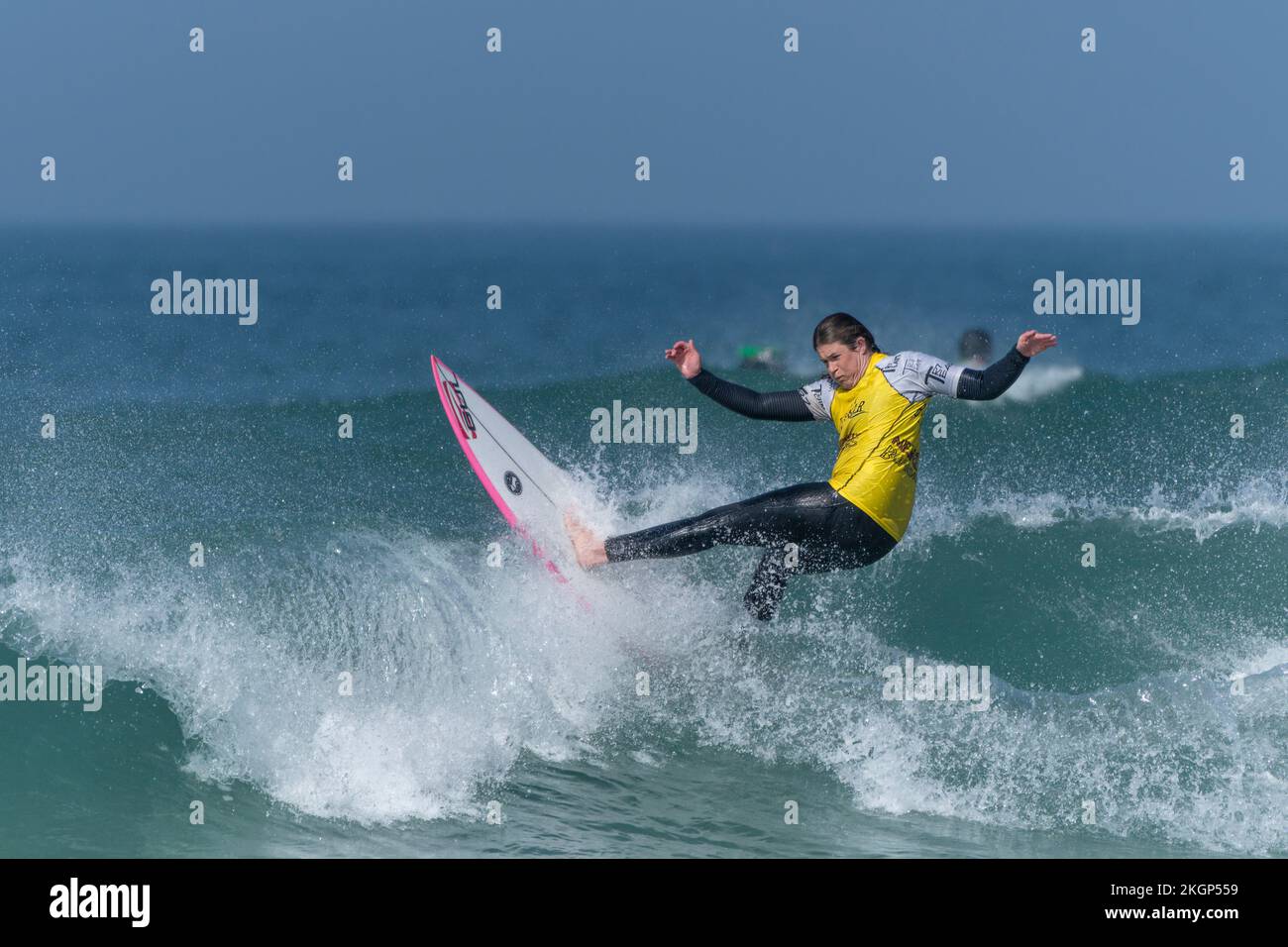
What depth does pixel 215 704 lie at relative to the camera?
24.6 ft

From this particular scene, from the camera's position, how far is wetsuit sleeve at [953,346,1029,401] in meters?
6.03

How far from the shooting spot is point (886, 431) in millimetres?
6402

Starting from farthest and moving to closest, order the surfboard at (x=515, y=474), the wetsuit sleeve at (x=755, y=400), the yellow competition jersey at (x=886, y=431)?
the surfboard at (x=515, y=474) < the wetsuit sleeve at (x=755, y=400) < the yellow competition jersey at (x=886, y=431)

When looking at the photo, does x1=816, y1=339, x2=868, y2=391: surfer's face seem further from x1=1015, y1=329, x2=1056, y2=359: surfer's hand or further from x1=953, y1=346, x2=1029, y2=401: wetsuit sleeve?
x1=1015, y1=329, x2=1056, y2=359: surfer's hand

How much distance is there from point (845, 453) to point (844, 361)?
1.58ft

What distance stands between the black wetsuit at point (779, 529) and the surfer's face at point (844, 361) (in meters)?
0.24

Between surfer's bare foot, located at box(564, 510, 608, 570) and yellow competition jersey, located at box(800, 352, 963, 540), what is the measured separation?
137 cm

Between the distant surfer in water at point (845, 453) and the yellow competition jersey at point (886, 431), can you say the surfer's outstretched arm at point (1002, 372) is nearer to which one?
the distant surfer in water at point (845, 453)

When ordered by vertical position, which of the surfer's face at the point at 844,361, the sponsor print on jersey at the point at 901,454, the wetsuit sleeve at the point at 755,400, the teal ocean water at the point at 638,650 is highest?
the surfer's face at the point at 844,361

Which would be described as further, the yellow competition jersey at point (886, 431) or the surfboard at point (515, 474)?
the surfboard at point (515, 474)

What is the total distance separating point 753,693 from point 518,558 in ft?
5.53

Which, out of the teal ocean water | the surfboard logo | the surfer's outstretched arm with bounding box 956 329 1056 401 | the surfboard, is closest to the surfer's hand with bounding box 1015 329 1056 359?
the surfer's outstretched arm with bounding box 956 329 1056 401

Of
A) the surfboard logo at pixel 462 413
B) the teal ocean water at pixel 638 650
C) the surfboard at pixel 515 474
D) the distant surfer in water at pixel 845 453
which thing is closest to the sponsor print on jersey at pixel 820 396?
the distant surfer in water at pixel 845 453

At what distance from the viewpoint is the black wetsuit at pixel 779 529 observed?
6.48 m
